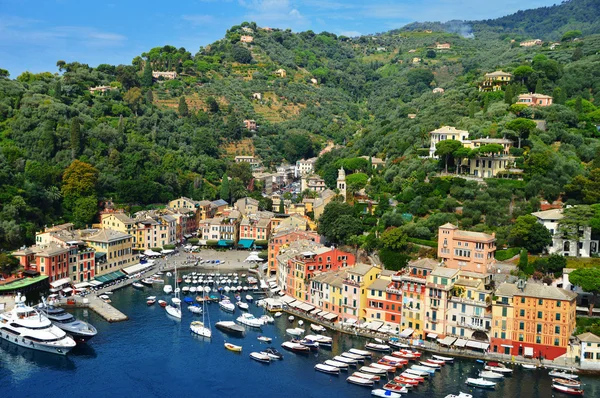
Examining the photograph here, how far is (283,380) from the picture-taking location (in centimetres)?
3916

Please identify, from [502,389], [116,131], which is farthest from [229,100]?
[502,389]

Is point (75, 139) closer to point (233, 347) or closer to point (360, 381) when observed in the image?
point (233, 347)

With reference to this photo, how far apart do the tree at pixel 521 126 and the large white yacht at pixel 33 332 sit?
4555cm

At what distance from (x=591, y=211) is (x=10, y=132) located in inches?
2646

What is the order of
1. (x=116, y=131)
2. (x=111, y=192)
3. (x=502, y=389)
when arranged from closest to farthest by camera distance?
(x=502, y=389), (x=111, y=192), (x=116, y=131)

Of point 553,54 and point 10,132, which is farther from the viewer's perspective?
point 553,54

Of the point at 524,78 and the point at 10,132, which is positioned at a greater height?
the point at 524,78

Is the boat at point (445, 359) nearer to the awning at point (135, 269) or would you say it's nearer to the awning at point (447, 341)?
the awning at point (447, 341)

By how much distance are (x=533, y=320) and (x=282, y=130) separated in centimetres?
8183

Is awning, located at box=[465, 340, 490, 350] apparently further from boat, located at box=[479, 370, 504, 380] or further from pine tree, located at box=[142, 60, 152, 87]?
pine tree, located at box=[142, 60, 152, 87]

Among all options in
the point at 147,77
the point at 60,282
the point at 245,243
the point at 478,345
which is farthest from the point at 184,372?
the point at 147,77

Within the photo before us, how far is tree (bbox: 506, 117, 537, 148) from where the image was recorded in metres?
63.2

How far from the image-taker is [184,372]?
40281mm

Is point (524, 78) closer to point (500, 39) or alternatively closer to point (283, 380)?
point (283, 380)
